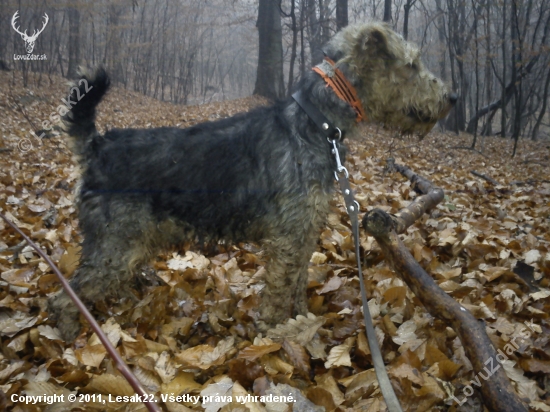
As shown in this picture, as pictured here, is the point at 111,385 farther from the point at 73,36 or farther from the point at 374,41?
the point at 73,36

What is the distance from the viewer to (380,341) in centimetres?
312

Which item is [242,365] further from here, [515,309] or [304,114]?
[515,309]

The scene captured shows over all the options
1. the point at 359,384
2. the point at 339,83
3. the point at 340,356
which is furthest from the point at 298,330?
the point at 339,83

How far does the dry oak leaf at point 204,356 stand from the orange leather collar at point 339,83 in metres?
2.21

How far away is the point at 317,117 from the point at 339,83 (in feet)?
1.19

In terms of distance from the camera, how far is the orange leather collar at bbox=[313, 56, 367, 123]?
11.1 ft

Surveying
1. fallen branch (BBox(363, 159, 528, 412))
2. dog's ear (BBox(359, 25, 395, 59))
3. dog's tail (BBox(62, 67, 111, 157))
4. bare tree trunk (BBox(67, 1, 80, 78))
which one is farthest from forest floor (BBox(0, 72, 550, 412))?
bare tree trunk (BBox(67, 1, 80, 78))

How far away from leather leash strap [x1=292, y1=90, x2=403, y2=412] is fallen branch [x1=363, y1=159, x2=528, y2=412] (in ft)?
0.78

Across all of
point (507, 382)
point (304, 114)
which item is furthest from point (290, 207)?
point (507, 382)

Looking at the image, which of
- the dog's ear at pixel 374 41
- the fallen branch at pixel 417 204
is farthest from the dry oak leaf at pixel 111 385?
the dog's ear at pixel 374 41

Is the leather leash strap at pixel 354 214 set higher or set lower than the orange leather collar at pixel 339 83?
lower

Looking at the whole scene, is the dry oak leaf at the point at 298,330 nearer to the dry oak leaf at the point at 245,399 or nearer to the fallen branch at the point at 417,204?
the dry oak leaf at the point at 245,399

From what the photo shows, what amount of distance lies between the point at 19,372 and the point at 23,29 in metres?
22.8

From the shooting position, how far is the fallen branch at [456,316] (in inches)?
82.0
